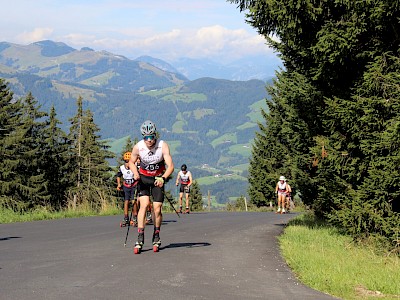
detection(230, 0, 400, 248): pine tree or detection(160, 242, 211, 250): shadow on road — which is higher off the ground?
detection(230, 0, 400, 248): pine tree

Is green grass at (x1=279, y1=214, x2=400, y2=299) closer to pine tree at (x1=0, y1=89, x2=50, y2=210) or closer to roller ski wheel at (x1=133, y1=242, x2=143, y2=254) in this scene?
roller ski wheel at (x1=133, y1=242, x2=143, y2=254)

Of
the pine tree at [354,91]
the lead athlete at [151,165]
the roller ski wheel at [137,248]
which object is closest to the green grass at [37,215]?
the lead athlete at [151,165]

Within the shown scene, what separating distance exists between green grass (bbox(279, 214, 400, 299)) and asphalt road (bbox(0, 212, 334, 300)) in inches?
9.9

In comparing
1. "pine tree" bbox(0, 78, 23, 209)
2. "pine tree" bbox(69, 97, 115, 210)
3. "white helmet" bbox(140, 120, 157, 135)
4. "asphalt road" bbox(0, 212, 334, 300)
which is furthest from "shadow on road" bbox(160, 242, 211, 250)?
"pine tree" bbox(69, 97, 115, 210)

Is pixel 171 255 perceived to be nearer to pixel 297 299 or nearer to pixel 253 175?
pixel 297 299

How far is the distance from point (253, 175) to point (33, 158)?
22.1 metres

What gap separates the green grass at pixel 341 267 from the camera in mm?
6543

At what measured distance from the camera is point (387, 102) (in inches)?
376

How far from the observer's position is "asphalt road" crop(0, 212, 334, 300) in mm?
6223

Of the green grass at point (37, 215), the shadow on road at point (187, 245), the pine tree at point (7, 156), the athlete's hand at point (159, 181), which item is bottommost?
the shadow on road at point (187, 245)

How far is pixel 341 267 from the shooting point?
7.88 m

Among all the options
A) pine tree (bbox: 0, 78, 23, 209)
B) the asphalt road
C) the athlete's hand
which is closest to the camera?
the asphalt road

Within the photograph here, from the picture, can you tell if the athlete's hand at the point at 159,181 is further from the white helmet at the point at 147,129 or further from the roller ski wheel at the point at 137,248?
the roller ski wheel at the point at 137,248

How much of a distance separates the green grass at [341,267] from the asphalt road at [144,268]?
0.82ft
